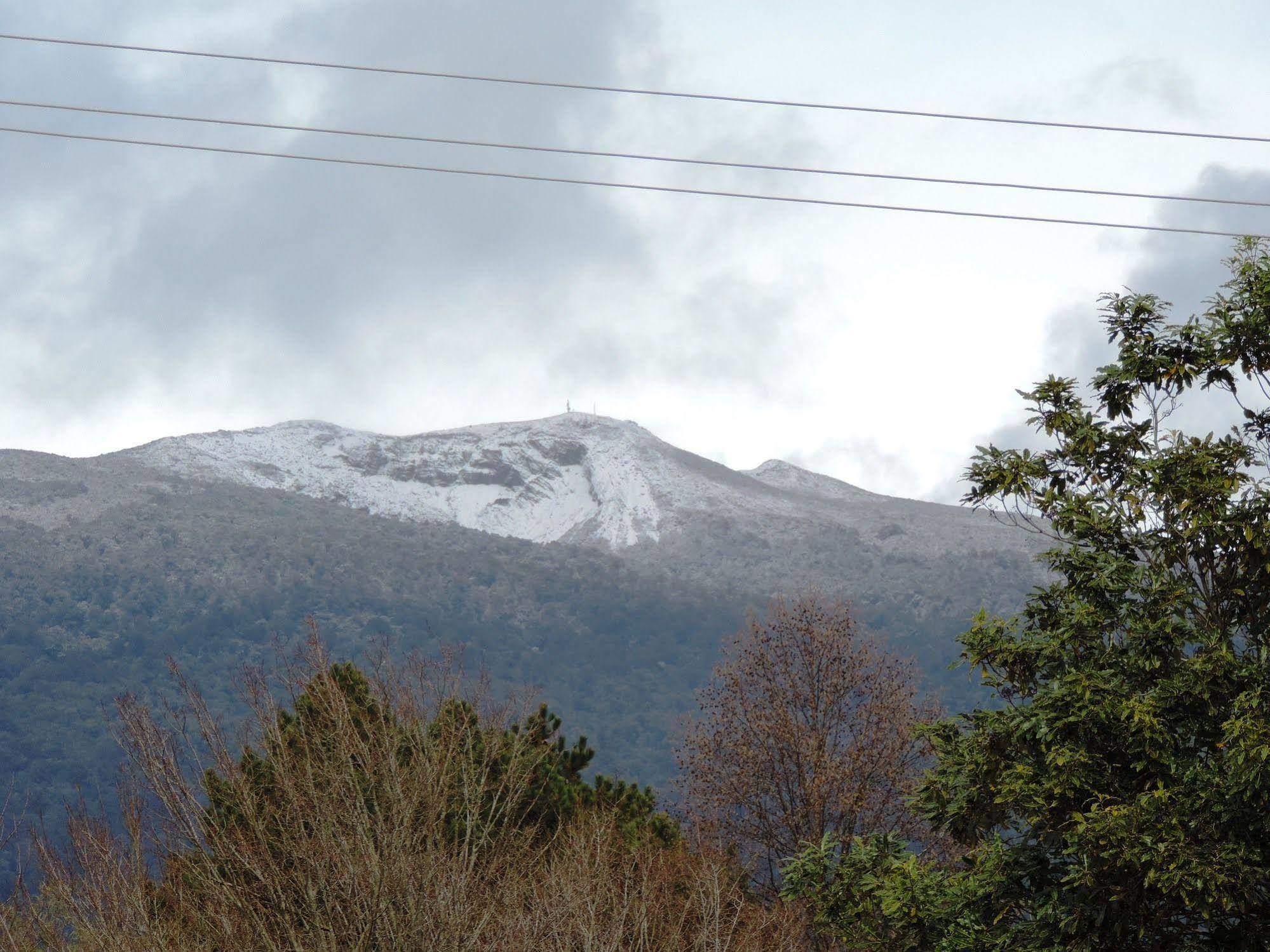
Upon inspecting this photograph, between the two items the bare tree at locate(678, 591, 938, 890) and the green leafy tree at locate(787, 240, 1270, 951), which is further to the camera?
the bare tree at locate(678, 591, 938, 890)

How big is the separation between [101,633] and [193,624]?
43.2ft

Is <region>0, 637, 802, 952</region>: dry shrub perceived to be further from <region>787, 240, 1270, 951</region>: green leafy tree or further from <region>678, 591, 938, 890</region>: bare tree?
<region>678, 591, 938, 890</region>: bare tree

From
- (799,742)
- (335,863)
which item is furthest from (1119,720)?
(799,742)

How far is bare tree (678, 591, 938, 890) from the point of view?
85.8 feet

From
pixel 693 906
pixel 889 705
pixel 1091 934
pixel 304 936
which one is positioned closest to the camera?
pixel 1091 934

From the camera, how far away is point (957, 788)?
1343 centimetres

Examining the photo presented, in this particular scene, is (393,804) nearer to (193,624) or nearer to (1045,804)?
(1045,804)

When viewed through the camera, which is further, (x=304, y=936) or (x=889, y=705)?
(x=889, y=705)

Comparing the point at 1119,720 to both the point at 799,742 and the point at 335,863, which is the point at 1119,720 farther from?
the point at 799,742

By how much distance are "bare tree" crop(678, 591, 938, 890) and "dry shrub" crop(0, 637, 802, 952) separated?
22.9 ft

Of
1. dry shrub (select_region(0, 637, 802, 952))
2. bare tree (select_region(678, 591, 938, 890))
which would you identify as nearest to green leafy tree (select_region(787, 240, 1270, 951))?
dry shrub (select_region(0, 637, 802, 952))

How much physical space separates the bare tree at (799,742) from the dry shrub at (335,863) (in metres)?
6.97

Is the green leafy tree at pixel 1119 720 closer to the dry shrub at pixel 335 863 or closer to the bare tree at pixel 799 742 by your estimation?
the dry shrub at pixel 335 863

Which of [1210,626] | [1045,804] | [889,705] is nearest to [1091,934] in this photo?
[1045,804]
